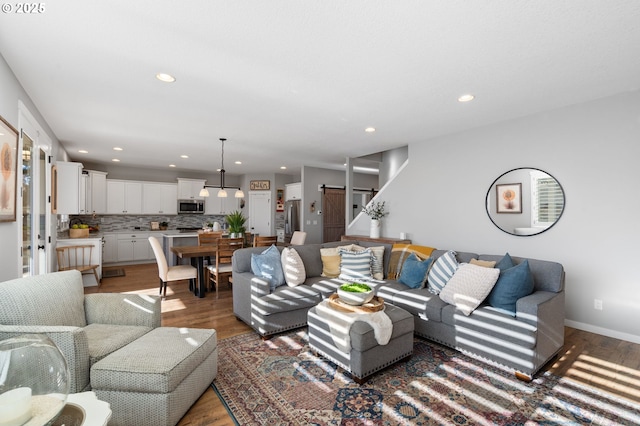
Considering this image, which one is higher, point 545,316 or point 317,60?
point 317,60

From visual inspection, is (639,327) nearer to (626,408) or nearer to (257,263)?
(626,408)

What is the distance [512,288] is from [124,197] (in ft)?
27.5

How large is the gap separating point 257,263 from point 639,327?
159 inches

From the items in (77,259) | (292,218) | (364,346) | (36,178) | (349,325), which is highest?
(36,178)

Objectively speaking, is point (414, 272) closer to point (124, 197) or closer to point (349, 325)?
point (349, 325)

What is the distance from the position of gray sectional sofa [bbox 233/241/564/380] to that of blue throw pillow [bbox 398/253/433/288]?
0.33 ft

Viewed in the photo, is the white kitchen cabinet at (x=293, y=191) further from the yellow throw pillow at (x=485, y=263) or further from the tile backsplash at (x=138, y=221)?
the yellow throw pillow at (x=485, y=263)

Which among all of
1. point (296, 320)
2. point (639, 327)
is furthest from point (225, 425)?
point (639, 327)

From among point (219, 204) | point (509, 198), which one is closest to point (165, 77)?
point (509, 198)

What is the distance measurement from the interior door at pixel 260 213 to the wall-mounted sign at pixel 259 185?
12 centimetres

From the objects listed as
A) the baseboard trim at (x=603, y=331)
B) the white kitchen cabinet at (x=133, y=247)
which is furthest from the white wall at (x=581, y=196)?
the white kitchen cabinet at (x=133, y=247)

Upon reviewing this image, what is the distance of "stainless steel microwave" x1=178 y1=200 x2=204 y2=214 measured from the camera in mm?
8461

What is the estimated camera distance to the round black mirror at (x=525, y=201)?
11.9ft

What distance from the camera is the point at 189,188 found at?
8516mm
